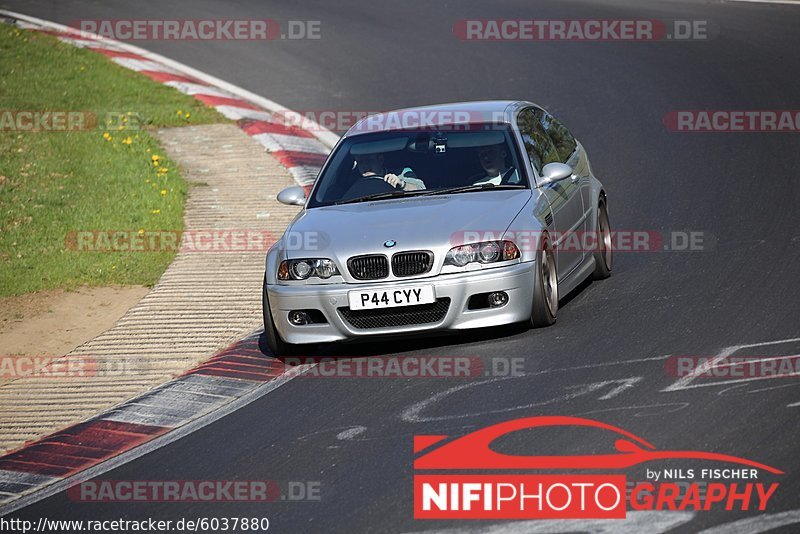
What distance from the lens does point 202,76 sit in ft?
67.9

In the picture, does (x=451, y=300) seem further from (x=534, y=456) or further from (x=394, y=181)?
(x=534, y=456)

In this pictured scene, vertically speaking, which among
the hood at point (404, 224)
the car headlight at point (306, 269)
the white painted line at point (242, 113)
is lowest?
the car headlight at point (306, 269)

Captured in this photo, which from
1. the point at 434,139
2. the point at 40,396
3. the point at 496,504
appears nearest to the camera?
the point at 496,504

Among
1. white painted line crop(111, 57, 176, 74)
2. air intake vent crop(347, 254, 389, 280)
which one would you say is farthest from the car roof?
white painted line crop(111, 57, 176, 74)

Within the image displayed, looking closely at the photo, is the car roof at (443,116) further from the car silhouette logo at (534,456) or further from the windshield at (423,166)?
the car silhouette logo at (534,456)

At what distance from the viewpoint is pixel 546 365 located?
880 cm

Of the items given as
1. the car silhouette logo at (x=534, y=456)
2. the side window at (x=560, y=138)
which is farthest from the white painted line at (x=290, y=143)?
the car silhouette logo at (x=534, y=456)

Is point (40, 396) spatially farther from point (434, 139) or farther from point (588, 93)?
point (588, 93)

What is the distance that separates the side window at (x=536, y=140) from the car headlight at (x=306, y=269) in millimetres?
2015

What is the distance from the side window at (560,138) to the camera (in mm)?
11438

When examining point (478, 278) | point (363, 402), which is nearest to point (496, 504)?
point (363, 402)

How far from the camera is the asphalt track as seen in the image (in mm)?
7234

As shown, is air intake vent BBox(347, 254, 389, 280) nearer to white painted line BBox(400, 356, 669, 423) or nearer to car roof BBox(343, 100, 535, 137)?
white painted line BBox(400, 356, 669, 423)

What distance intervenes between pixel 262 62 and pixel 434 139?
11.3 metres
